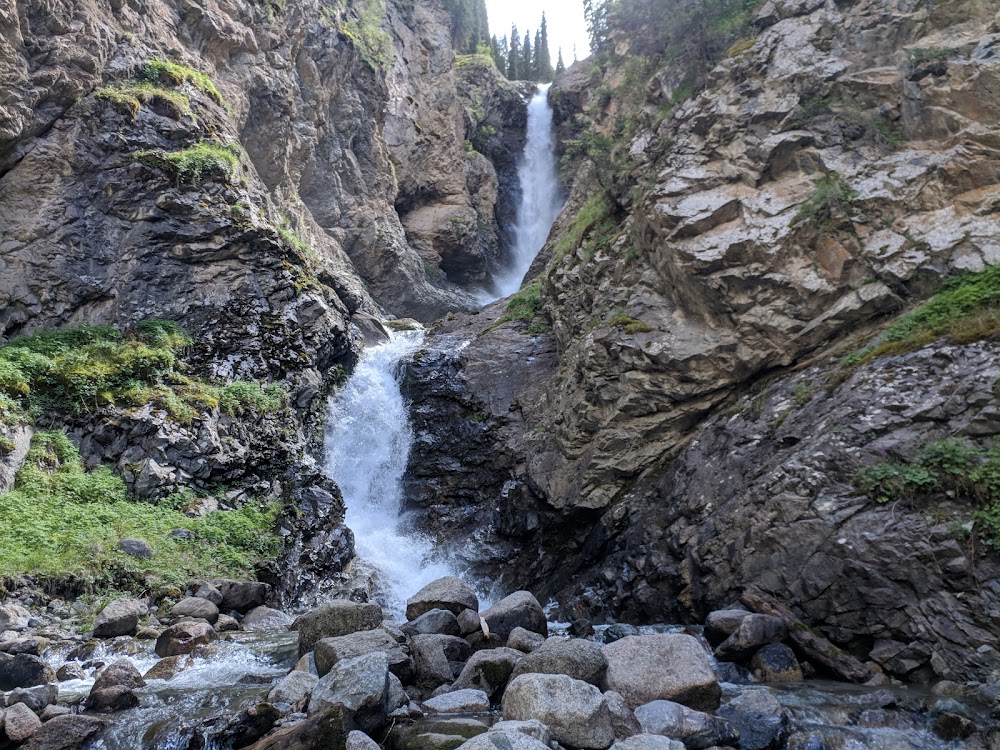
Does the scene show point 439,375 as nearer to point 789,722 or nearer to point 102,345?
point 102,345

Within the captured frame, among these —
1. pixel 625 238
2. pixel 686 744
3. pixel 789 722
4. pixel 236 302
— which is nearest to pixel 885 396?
pixel 789 722

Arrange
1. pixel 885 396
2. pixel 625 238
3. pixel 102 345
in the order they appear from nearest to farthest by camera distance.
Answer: pixel 885 396 < pixel 102 345 < pixel 625 238

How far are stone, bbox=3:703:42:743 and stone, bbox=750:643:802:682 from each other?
304 inches

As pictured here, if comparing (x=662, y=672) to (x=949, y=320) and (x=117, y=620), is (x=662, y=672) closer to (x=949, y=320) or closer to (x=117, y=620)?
(x=949, y=320)

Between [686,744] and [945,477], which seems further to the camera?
[945,477]

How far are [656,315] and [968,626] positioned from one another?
8303mm

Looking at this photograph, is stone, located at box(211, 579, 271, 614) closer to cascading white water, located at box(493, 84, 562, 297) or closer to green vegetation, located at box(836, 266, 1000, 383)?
green vegetation, located at box(836, 266, 1000, 383)

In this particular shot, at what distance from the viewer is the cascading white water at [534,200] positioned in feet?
126

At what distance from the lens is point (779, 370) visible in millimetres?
11898

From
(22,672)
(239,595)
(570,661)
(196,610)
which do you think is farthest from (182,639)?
(570,661)

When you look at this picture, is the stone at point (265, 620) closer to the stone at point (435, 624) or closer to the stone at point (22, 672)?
the stone at point (435, 624)

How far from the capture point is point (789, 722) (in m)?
6.30

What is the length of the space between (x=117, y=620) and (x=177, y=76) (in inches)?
675

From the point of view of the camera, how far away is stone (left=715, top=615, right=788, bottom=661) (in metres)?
7.98
